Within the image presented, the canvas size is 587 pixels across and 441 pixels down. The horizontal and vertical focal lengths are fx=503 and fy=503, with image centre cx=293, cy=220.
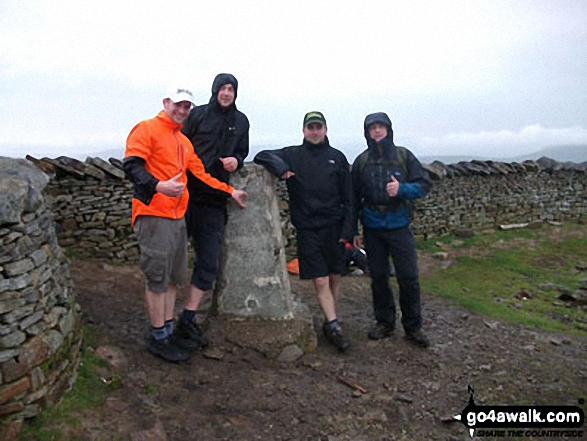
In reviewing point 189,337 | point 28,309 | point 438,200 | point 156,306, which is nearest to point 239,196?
point 156,306

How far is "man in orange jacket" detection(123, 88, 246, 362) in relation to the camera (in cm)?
420

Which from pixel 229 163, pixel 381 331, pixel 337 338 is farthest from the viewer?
pixel 381 331

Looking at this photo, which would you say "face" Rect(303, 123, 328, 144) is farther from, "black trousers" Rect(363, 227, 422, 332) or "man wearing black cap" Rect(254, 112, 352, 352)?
"black trousers" Rect(363, 227, 422, 332)

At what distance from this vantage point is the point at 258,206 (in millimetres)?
5531

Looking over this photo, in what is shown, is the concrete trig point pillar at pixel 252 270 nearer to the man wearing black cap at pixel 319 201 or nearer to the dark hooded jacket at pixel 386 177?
the man wearing black cap at pixel 319 201

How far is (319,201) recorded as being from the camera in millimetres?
5352

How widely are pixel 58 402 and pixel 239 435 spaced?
1414mm

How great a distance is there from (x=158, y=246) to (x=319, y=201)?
180cm

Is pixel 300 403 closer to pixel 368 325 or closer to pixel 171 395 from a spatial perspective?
pixel 171 395

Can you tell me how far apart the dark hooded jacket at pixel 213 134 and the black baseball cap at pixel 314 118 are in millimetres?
637

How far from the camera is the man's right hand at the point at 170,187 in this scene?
4133 millimetres

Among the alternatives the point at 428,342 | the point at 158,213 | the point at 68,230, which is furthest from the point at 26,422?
the point at 68,230

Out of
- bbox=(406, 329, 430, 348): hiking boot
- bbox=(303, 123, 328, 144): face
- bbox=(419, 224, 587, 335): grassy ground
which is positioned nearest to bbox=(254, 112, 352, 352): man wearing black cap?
bbox=(303, 123, 328, 144): face

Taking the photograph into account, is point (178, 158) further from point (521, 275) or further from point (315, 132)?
point (521, 275)
